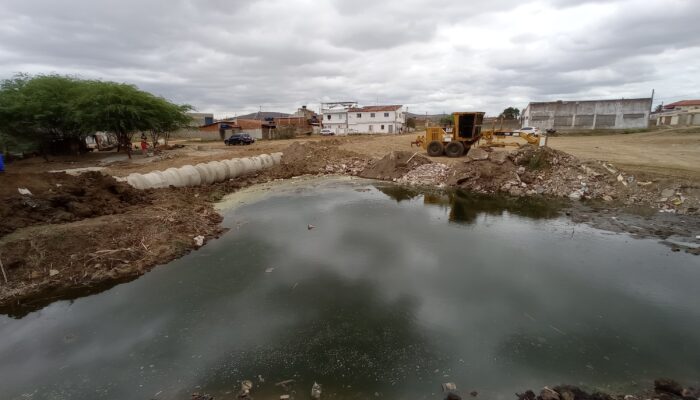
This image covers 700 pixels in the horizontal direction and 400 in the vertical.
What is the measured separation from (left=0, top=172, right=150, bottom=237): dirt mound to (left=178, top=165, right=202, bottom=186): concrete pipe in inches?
96.4

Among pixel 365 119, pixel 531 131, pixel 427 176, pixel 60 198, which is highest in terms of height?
pixel 365 119

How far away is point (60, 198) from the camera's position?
28.4 ft

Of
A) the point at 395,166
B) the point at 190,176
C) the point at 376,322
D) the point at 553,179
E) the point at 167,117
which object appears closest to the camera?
the point at 376,322

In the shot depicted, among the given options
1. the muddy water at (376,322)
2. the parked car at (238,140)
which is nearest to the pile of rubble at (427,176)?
the muddy water at (376,322)

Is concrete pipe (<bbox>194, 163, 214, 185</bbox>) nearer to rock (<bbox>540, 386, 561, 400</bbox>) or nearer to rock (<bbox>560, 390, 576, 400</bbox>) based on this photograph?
rock (<bbox>540, 386, 561, 400</bbox>)

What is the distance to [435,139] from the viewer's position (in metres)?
19.2

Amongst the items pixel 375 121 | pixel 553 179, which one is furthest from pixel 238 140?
pixel 553 179

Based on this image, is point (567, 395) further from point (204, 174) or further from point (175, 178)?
point (204, 174)

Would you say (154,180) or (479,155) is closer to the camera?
(154,180)

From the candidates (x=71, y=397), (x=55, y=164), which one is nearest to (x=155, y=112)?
(x=55, y=164)

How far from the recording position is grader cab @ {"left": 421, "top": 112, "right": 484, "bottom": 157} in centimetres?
1772

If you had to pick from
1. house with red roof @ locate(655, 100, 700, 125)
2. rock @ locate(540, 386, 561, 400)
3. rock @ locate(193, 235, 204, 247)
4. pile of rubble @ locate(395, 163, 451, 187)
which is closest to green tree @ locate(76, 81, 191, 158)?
rock @ locate(193, 235, 204, 247)

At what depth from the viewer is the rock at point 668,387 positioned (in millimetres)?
3836

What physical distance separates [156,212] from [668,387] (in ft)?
35.2
